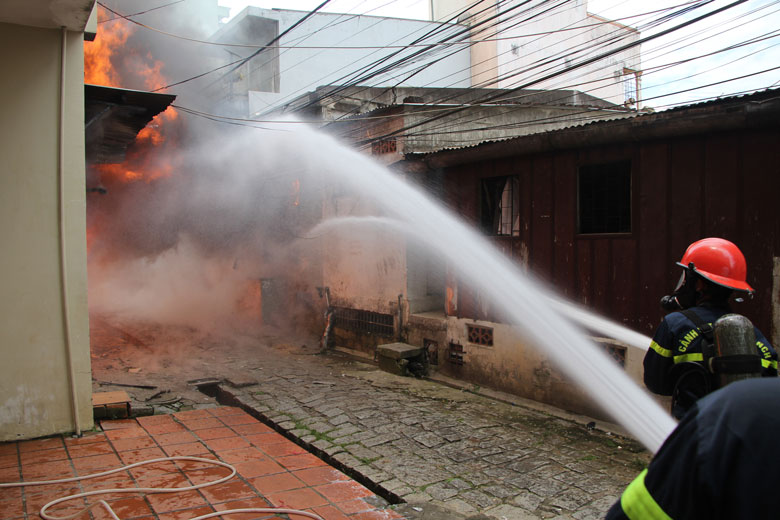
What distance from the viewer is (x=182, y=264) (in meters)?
17.5

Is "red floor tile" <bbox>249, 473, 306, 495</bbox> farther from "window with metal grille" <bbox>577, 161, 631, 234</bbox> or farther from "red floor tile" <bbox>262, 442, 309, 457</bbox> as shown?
"window with metal grille" <bbox>577, 161, 631, 234</bbox>

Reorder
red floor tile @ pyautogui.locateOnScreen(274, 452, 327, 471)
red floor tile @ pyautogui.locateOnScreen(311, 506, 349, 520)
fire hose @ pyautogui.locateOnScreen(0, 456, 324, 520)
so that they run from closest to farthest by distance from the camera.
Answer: fire hose @ pyautogui.locateOnScreen(0, 456, 324, 520) < red floor tile @ pyautogui.locateOnScreen(311, 506, 349, 520) < red floor tile @ pyautogui.locateOnScreen(274, 452, 327, 471)

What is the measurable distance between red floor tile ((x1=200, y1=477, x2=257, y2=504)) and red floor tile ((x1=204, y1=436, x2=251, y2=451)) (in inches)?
36.5

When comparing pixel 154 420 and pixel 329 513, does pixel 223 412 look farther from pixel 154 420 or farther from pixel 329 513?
pixel 329 513

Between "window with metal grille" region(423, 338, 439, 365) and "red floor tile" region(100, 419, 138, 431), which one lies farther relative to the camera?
"window with metal grille" region(423, 338, 439, 365)

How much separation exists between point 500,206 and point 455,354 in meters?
2.95

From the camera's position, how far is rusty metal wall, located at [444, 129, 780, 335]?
637cm

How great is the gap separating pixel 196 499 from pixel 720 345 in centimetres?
378

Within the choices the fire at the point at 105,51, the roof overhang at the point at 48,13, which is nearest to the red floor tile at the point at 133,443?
the roof overhang at the point at 48,13

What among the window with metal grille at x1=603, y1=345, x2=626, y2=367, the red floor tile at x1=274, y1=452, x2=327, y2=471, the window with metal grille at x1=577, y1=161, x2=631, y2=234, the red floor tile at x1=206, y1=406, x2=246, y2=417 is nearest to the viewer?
the red floor tile at x1=274, y1=452, x2=327, y2=471

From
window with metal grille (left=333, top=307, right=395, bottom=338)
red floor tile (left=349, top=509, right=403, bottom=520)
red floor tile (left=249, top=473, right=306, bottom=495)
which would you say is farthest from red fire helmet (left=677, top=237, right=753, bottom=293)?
window with metal grille (left=333, top=307, right=395, bottom=338)

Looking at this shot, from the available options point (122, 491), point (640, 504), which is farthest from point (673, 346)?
point (122, 491)

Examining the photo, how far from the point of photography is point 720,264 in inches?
132

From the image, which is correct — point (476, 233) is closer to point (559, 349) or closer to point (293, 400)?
point (559, 349)
